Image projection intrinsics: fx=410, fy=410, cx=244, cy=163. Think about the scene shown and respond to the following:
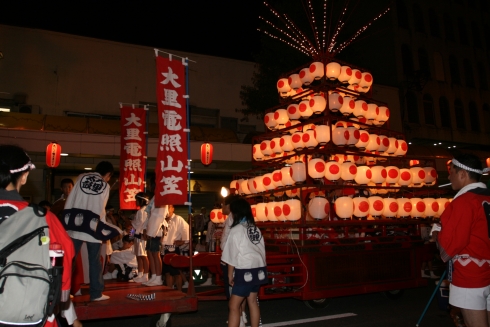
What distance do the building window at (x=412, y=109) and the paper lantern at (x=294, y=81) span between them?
1718 cm

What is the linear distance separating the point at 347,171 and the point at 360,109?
6.89 ft

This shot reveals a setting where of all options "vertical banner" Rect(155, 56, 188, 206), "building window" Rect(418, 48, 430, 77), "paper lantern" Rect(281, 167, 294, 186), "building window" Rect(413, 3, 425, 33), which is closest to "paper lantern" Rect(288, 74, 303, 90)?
"paper lantern" Rect(281, 167, 294, 186)

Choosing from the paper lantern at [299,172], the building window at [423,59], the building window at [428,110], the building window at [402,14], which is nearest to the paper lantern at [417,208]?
the paper lantern at [299,172]

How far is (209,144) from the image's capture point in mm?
16203

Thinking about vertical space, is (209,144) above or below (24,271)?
above

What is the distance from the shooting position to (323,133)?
8570 millimetres

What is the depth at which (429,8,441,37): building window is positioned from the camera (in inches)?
1097

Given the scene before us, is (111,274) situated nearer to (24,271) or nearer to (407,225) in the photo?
(407,225)

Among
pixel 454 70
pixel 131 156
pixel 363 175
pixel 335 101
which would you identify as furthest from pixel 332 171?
pixel 454 70

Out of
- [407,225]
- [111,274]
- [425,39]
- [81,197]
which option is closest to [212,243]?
[111,274]

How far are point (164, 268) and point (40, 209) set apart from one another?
5737mm

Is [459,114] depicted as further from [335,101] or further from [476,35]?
[335,101]

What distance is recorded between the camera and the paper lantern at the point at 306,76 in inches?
392

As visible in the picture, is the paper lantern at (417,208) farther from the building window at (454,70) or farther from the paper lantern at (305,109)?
the building window at (454,70)
